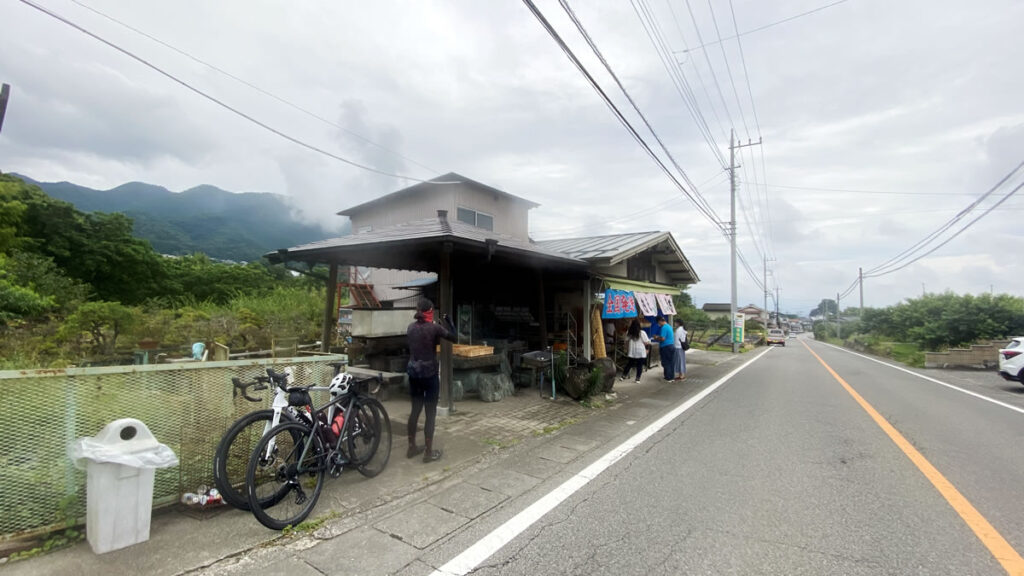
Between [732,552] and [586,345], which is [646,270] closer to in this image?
[586,345]

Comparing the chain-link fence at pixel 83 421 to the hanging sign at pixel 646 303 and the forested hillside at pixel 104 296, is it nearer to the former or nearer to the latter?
the forested hillside at pixel 104 296

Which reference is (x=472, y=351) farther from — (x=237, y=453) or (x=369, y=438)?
(x=237, y=453)

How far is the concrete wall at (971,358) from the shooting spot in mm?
16266

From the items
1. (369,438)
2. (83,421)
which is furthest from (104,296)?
(369,438)

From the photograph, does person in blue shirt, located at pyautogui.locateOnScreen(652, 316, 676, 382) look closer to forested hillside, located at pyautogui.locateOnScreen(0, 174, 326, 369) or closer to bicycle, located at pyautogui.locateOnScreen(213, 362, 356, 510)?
bicycle, located at pyautogui.locateOnScreen(213, 362, 356, 510)

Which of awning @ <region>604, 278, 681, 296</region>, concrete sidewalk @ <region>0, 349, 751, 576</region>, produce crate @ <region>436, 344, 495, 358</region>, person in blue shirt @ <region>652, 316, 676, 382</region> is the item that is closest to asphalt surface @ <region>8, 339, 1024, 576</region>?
concrete sidewalk @ <region>0, 349, 751, 576</region>

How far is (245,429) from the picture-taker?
3.45 m

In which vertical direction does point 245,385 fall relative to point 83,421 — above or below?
above

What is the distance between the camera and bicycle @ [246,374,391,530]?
3.21 meters

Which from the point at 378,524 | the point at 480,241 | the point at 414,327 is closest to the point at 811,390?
the point at 480,241

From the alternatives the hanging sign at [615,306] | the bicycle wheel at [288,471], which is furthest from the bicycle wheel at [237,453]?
the hanging sign at [615,306]

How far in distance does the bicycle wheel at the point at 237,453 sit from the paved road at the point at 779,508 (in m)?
1.55

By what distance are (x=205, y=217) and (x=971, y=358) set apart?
100 meters

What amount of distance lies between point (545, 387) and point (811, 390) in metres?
6.66
